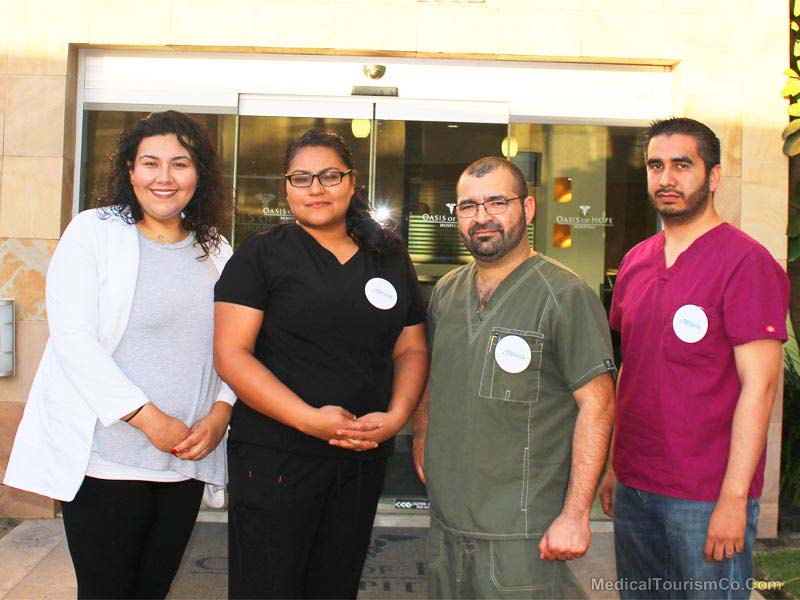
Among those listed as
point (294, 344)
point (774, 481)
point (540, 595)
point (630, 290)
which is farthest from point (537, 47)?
point (540, 595)

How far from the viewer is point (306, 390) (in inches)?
99.4

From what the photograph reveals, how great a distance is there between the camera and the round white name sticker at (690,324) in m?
2.61

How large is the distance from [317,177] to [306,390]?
74 centimetres

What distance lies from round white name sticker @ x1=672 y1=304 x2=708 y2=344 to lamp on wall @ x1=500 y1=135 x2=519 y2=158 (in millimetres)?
→ 3577

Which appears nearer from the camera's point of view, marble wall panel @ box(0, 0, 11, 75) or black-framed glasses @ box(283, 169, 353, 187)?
black-framed glasses @ box(283, 169, 353, 187)

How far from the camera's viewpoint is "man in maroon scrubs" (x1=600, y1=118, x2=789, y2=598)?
254 cm

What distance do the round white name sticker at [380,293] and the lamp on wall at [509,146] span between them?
363 centimetres

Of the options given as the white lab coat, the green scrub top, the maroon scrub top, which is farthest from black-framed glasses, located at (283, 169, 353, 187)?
the maroon scrub top

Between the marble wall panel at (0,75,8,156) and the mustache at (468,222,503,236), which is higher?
the marble wall panel at (0,75,8,156)

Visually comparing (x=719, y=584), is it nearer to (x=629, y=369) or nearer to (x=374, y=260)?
(x=629, y=369)

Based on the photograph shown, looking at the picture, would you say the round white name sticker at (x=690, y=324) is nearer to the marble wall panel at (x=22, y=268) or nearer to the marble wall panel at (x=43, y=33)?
the marble wall panel at (x=22, y=268)

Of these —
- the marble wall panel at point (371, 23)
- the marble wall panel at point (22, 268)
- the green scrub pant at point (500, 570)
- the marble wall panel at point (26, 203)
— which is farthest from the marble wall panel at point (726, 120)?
the marble wall panel at point (22, 268)

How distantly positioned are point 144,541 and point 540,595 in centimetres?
132

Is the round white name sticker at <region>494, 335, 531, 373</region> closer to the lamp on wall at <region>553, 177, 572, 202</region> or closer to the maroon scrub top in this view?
the maroon scrub top
